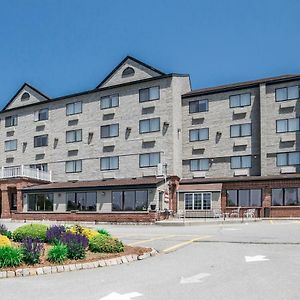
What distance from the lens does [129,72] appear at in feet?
144

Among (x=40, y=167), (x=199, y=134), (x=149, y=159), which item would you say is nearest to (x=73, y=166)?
(x=40, y=167)

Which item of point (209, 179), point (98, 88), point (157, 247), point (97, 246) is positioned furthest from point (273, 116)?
point (97, 246)

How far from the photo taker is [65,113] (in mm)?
47188

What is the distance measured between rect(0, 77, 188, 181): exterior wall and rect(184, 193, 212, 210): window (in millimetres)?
2979

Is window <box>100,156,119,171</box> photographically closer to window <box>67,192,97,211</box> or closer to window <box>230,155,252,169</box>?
window <box>67,192,97,211</box>

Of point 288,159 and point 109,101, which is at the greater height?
point 109,101

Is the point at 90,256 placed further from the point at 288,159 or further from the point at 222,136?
the point at 222,136

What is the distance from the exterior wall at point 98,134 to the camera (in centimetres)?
4097

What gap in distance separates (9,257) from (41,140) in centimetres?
3994

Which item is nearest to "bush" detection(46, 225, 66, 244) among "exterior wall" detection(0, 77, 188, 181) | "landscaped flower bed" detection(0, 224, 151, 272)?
"landscaped flower bed" detection(0, 224, 151, 272)

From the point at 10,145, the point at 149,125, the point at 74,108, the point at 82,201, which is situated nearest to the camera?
the point at 82,201

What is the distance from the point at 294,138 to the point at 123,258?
30.9 metres

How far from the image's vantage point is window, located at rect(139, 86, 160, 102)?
41656 millimetres

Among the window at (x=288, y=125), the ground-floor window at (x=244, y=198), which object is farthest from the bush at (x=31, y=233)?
the window at (x=288, y=125)
